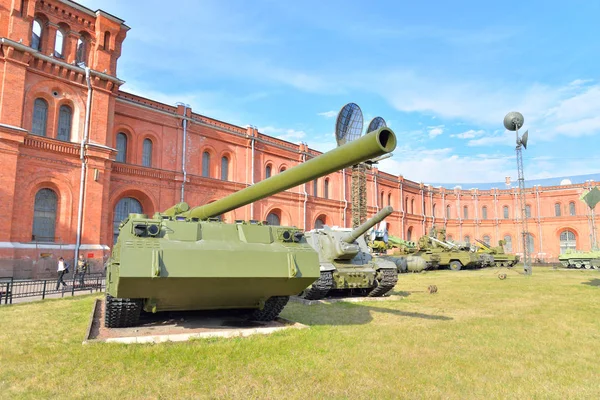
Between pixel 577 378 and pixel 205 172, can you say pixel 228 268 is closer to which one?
pixel 577 378

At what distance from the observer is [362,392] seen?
13.8ft

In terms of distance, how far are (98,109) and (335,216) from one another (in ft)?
68.3

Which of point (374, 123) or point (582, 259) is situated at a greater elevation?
point (374, 123)

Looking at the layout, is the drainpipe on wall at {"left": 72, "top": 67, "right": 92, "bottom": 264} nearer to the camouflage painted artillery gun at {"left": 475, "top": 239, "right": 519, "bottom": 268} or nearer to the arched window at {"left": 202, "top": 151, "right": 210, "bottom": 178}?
the arched window at {"left": 202, "top": 151, "right": 210, "bottom": 178}

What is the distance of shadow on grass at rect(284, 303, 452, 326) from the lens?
8.25 m

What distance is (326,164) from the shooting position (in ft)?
16.1

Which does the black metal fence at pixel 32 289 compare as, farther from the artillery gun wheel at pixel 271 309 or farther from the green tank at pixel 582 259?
the green tank at pixel 582 259

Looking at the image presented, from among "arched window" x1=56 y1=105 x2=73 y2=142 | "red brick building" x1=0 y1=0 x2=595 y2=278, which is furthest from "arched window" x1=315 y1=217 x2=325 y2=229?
"arched window" x1=56 y1=105 x2=73 y2=142

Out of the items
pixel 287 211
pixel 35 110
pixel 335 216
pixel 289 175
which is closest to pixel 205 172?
pixel 287 211

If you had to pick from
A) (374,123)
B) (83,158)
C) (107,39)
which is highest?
(107,39)

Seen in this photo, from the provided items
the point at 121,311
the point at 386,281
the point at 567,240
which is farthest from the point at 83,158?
the point at 567,240

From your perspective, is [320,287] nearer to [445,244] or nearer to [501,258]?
[445,244]

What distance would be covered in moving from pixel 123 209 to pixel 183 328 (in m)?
17.8

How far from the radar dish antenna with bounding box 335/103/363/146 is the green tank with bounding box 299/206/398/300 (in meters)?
15.2
